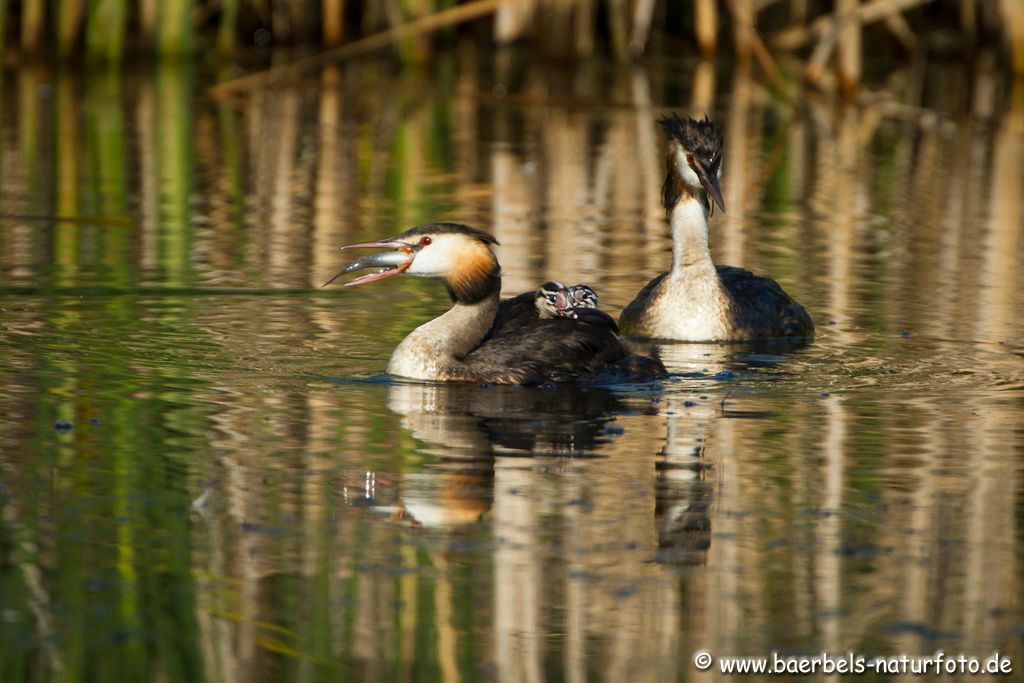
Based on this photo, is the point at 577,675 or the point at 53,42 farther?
the point at 53,42

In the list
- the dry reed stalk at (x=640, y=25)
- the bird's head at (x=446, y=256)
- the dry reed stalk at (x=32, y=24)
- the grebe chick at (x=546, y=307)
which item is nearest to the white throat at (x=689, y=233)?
the grebe chick at (x=546, y=307)

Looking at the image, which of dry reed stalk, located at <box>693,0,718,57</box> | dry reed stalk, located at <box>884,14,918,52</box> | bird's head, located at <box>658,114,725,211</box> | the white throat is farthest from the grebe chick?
dry reed stalk, located at <box>884,14,918,52</box>

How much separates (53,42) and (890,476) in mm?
19290

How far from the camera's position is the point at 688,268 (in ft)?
32.1

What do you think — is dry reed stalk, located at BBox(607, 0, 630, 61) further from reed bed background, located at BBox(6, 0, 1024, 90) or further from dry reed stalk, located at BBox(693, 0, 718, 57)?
dry reed stalk, located at BBox(693, 0, 718, 57)

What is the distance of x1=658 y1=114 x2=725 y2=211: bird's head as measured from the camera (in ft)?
32.5

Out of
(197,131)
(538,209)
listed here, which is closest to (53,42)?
(197,131)

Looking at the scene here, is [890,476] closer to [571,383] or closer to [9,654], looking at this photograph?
[571,383]

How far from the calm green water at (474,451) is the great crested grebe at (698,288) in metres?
0.19

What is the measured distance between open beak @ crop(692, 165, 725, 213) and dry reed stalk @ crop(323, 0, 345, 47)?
12.8m

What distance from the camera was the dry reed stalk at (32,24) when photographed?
21.2m

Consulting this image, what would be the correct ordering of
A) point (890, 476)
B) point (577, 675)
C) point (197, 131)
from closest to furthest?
point (577, 675) → point (890, 476) → point (197, 131)

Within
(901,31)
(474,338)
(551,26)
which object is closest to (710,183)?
(474,338)

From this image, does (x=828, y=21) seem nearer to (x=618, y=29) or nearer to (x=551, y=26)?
(x=618, y=29)
